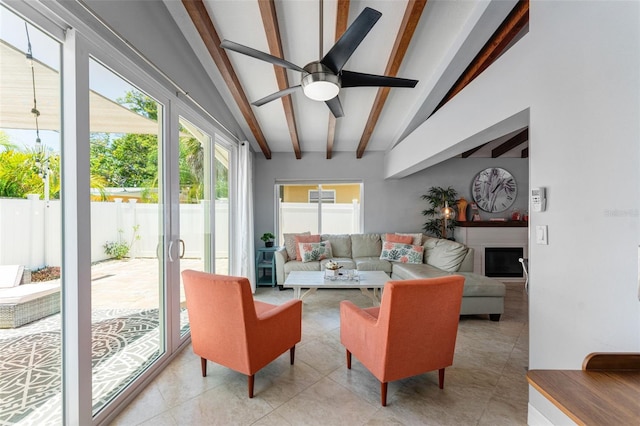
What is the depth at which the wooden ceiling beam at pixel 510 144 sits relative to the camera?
4542 millimetres

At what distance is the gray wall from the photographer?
5434 mm

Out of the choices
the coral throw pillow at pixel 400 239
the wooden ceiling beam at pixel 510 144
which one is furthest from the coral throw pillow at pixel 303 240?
the wooden ceiling beam at pixel 510 144

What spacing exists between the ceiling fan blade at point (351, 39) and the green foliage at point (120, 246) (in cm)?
193

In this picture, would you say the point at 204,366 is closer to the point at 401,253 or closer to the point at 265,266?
the point at 265,266

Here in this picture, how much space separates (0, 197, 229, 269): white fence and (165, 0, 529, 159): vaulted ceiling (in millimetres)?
1639

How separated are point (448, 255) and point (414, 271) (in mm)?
559

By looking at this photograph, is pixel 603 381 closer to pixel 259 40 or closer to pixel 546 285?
pixel 546 285

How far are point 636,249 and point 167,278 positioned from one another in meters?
3.00

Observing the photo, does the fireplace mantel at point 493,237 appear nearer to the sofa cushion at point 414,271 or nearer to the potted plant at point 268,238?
the sofa cushion at point 414,271

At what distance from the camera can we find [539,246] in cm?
161

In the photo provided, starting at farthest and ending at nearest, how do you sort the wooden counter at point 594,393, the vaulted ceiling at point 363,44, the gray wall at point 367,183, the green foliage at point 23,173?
the gray wall at point 367,183, the vaulted ceiling at point 363,44, the green foliage at point 23,173, the wooden counter at point 594,393

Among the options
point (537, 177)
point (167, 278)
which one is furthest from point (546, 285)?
point (167, 278)

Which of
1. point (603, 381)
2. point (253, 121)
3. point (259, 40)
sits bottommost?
point (603, 381)

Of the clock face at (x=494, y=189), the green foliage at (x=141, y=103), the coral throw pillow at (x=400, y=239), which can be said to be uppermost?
the green foliage at (x=141, y=103)
